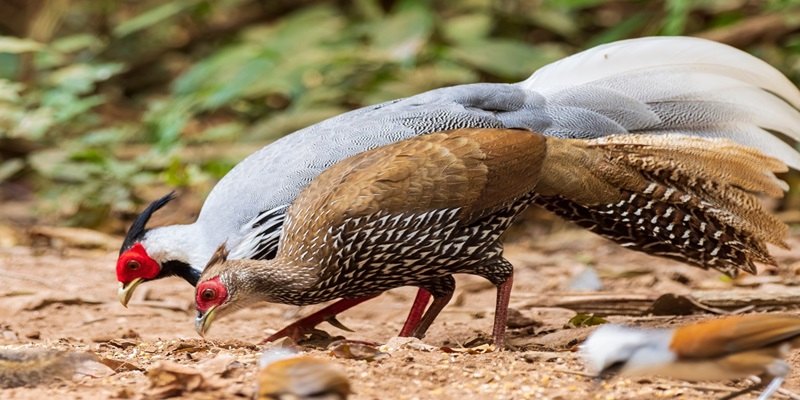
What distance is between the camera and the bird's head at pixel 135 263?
208 inches

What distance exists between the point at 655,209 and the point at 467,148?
3.15 ft

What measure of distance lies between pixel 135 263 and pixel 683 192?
8.36 ft

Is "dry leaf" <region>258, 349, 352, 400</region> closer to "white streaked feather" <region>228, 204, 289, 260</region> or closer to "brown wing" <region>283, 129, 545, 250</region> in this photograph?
"brown wing" <region>283, 129, 545, 250</region>

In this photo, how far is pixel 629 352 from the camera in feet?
10.7

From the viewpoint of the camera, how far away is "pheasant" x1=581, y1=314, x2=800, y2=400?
10.7 feet


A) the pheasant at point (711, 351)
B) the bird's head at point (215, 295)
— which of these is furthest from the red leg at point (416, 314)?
the pheasant at point (711, 351)

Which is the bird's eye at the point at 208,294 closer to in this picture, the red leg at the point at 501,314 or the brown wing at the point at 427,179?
the brown wing at the point at 427,179

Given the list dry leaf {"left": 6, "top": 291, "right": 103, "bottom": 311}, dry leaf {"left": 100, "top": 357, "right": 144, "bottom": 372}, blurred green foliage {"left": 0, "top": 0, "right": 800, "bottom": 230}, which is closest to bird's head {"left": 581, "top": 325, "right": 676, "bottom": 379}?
dry leaf {"left": 100, "top": 357, "right": 144, "bottom": 372}

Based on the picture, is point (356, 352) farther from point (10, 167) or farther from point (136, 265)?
point (10, 167)

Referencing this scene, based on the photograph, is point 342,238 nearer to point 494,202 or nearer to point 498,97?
point 494,202

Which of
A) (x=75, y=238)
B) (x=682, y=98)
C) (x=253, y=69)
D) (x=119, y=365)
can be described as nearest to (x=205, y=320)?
(x=119, y=365)

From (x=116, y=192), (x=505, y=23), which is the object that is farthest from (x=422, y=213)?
(x=505, y=23)

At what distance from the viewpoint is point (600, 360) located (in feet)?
10.9

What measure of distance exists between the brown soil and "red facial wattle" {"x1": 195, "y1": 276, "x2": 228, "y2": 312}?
0.52 ft
